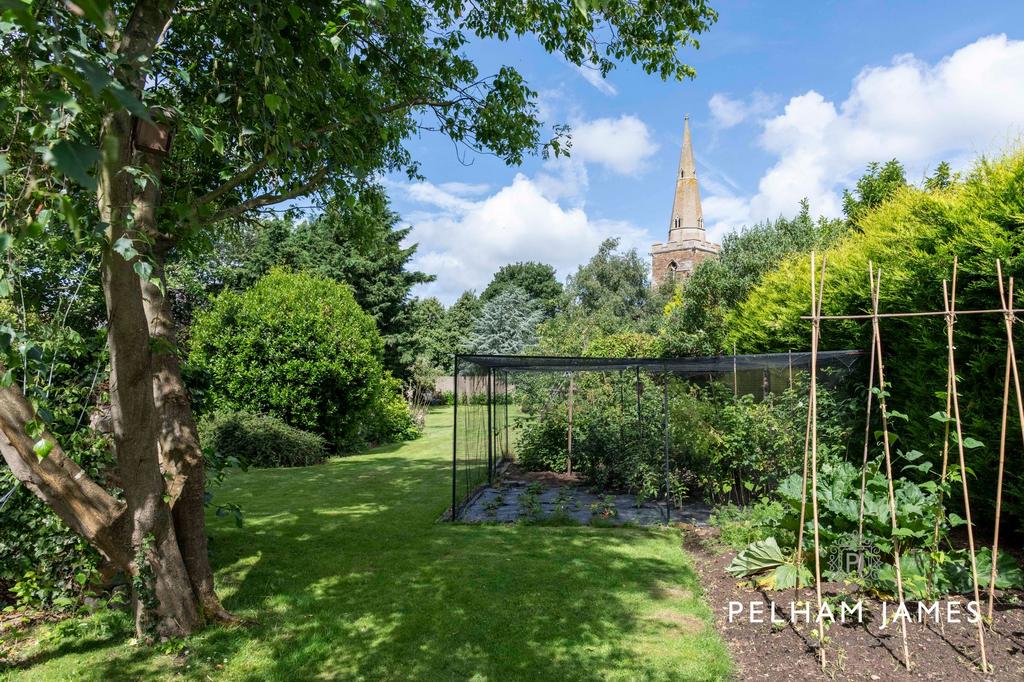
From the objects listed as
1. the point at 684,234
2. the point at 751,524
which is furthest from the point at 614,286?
the point at 751,524

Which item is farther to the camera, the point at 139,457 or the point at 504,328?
the point at 504,328

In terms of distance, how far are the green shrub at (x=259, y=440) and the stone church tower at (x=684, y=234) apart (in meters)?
33.7

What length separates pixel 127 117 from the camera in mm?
3213

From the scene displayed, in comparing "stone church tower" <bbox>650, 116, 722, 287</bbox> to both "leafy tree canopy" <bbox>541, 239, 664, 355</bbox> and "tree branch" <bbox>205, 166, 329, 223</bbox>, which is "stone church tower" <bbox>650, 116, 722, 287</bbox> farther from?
"tree branch" <bbox>205, 166, 329, 223</bbox>

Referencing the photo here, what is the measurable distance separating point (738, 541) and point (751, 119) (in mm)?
7815

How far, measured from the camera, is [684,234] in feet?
150

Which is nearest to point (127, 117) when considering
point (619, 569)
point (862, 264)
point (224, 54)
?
point (224, 54)

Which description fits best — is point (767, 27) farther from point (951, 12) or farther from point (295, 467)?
point (295, 467)

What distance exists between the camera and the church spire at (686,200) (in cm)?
4650

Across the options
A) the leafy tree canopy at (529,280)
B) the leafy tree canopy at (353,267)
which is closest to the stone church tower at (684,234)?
the leafy tree canopy at (529,280)

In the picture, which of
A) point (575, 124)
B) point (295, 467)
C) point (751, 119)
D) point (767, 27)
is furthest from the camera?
point (295, 467)

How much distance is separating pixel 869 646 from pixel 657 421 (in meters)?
5.19

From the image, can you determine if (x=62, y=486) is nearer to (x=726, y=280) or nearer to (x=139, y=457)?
(x=139, y=457)

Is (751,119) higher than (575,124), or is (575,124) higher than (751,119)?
(751,119)
